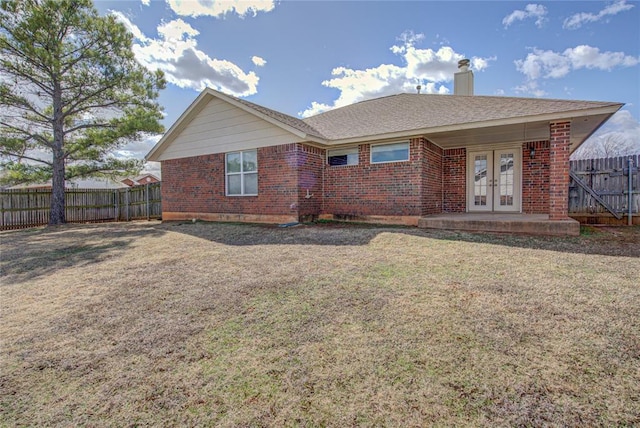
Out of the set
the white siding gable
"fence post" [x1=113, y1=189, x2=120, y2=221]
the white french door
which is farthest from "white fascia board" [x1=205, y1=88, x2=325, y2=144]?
"fence post" [x1=113, y1=189, x2=120, y2=221]

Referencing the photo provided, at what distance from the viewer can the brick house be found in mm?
8555

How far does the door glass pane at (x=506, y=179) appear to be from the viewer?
969 cm

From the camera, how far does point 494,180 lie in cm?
989

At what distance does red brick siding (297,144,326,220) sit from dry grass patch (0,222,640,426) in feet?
15.3

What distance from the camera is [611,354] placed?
2.13 metres

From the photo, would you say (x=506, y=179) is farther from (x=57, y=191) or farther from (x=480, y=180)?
(x=57, y=191)

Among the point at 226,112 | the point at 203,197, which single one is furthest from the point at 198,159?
the point at 226,112

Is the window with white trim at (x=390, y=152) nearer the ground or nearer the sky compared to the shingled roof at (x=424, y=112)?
nearer the ground

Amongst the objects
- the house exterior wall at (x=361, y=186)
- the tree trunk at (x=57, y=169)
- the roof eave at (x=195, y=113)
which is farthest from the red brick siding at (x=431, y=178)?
the tree trunk at (x=57, y=169)

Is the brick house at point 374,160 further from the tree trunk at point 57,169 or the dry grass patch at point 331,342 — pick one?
the tree trunk at point 57,169

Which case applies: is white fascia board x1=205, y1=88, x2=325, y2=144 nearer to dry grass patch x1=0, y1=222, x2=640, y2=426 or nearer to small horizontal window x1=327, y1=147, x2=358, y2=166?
small horizontal window x1=327, y1=147, x2=358, y2=166

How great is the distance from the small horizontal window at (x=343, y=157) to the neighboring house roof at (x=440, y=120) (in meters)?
0.37

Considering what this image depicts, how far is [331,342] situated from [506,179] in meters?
9.68

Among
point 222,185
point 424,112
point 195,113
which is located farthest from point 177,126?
point 424,112
